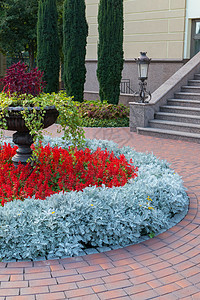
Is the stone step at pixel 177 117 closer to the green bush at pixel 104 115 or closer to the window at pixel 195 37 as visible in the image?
the green bush at pixel 104 115

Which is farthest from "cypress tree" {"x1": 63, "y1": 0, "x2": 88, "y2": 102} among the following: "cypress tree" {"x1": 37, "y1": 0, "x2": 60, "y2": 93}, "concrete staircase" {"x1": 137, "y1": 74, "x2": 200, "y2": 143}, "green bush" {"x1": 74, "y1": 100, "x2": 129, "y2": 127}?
"concrete staircase" {"x1": 137, "y1": 74, "x2": 200, "y2": 143}

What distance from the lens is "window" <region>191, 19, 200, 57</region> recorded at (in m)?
14.5

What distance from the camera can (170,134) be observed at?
10117 millimetres

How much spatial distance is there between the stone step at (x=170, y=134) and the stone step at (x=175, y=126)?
8.1 inches

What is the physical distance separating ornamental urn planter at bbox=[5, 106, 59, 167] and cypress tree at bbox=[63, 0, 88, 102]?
9.04 m

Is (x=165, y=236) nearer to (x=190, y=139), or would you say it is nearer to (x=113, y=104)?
(x=190, y=139)

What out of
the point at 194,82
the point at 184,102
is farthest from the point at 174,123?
the point at 194,82

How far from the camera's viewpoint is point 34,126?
189 inches

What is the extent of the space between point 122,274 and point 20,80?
2991mm

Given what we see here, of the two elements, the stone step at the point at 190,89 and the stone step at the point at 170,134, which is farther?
the stone step at the point at 190,89

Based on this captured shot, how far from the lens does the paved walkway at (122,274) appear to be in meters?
3.17

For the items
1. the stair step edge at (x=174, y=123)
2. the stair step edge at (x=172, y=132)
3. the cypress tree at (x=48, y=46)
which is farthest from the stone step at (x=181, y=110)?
the cypress tree at (x=48, y=46)

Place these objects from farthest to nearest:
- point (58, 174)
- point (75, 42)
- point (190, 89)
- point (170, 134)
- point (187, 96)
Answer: point (75, 42)
point (190, 89)
point (187, 96)
point (170, 134)
point (58, 174)

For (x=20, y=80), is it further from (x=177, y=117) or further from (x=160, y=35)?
(x=160, y=35)
